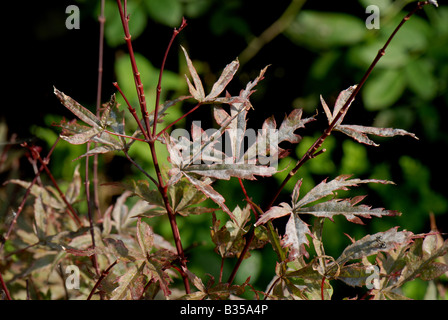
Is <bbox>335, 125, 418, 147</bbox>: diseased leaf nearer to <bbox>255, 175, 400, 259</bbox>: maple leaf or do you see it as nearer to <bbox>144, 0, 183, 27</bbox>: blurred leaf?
<bbox>255, 175, 400, 259</bbox>: maple leaf

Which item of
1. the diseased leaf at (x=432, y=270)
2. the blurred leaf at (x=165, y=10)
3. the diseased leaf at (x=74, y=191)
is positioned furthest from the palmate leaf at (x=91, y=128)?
the blurred leaf at (x=165, y=10)

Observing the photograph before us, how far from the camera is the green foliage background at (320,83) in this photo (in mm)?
1644

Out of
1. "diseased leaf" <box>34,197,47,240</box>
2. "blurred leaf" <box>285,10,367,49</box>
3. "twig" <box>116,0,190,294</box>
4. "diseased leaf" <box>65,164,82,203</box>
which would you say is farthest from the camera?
"blurred leaf" <box>285,10,367,49</box>

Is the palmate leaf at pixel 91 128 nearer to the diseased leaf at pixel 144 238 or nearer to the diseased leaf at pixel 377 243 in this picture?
the diseased leaf at pixel 144 238

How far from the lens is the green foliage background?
1644mm

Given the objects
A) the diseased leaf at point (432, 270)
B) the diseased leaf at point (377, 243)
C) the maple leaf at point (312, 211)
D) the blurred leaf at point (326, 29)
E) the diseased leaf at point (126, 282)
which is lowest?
the diseased leaf at point (432, 270)

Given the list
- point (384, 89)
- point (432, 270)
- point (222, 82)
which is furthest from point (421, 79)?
point (222, 82)

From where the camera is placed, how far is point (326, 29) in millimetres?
1799

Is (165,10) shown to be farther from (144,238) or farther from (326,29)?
(144,238)

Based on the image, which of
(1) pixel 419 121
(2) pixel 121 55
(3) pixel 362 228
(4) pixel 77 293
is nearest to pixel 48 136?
(2) pixel 121 55

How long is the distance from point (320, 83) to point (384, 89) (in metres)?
0.24

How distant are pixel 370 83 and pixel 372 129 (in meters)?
1.14

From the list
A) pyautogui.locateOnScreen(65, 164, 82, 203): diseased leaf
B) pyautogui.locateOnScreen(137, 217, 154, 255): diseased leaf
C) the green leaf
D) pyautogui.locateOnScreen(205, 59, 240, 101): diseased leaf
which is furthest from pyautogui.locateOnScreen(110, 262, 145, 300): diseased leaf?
the green leaf

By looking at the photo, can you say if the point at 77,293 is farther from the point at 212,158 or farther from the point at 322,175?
the point at 322,175
